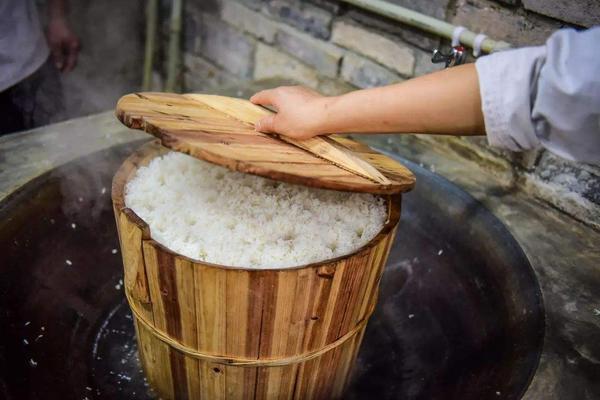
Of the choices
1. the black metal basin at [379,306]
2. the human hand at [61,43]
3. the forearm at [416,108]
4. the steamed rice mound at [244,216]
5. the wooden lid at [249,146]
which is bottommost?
the black metal basin at [379,306]

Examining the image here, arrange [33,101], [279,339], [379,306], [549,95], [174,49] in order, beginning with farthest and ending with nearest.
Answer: [174,49]
[33,101]
[379,306]
[279,339]
[549,95]

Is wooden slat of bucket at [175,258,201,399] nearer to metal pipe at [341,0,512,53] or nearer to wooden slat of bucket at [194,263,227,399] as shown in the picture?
wooden slat of bucket at [194,263,227,399]

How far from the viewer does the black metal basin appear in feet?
5.12

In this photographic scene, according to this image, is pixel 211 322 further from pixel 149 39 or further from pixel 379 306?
pixel 149 39

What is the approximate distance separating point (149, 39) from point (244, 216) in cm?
317

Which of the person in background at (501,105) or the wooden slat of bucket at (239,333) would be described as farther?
the wooden slat of bucket at (239,333)

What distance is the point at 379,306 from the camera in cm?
218

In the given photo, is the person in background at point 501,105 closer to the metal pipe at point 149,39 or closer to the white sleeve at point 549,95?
the white sleeve at point 549,95

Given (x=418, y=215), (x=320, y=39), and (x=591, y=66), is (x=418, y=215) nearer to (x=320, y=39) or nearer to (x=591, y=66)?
(x=591, y=66)

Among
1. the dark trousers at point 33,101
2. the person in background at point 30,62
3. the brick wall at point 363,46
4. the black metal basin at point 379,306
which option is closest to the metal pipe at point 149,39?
the brick wall at point 363,46

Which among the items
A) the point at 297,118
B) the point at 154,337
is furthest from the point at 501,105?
the point at 154,337

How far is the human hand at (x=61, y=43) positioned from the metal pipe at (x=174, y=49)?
92 cm

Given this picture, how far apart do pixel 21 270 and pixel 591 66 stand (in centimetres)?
175

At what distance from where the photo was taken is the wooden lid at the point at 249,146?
1205 mm
